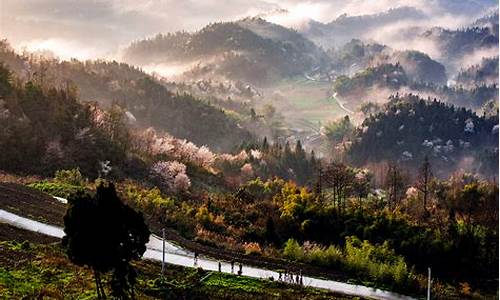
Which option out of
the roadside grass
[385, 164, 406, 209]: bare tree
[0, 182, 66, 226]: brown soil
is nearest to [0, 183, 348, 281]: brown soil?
[0, 182, 66, 226]: brown soil

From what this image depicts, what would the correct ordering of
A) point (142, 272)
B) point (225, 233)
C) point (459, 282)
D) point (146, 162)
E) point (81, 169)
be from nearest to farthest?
point (142, 272)
point (459, 282)
point (225, 233)
point (81, 169)
point (146, 162)

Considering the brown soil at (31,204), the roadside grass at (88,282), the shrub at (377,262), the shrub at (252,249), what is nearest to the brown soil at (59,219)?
the brown soil at (31,204)

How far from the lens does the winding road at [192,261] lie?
1288 inches

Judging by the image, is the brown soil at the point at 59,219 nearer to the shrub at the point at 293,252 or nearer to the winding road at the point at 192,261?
the winding road at the point at 192,261

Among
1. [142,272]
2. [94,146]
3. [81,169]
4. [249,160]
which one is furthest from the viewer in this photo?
[249,160]

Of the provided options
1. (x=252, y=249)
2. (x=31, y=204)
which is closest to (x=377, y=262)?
(x=252, y=249)

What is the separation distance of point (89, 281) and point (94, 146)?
1751 inches

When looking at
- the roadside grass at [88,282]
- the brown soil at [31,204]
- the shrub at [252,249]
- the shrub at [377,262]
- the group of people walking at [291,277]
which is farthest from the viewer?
the shrub at [252,249]

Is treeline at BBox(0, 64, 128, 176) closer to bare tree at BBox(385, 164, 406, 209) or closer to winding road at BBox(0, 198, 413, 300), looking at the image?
winding road at BBox(0, 198, 413, 300)

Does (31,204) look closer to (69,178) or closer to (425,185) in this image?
(69,178)

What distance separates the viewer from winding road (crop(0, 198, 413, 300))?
32719 mm

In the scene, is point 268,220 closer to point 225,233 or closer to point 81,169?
point 225,233

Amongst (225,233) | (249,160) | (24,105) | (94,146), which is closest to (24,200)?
(225,233)

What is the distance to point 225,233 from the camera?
149 ft
